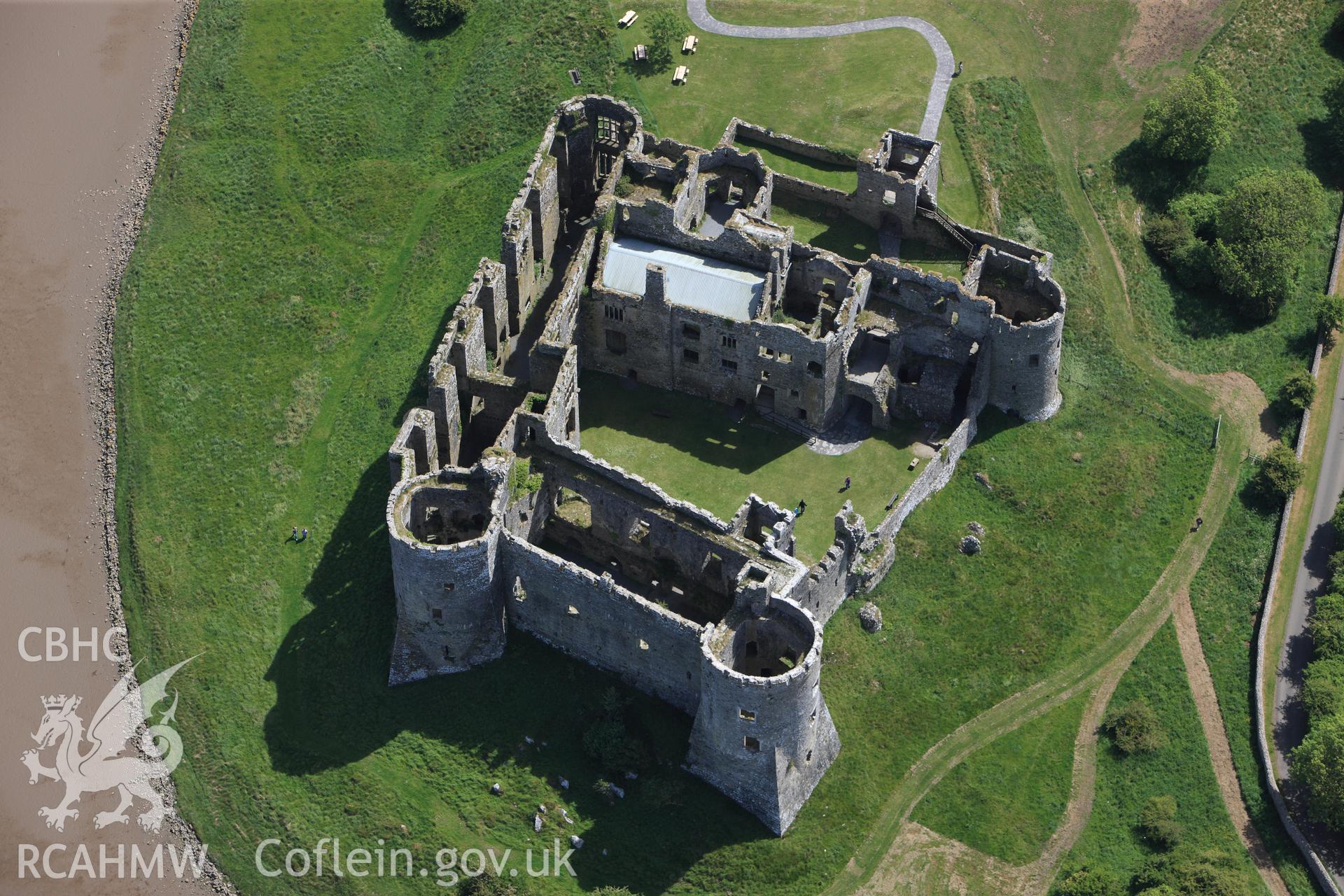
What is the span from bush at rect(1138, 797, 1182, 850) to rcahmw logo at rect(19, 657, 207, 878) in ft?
197

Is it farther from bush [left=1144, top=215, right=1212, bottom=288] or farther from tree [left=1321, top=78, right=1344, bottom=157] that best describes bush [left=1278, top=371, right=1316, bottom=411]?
tree [left=1321, top=78, right=1344, bottom=157]

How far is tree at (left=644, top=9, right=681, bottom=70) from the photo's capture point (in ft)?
509

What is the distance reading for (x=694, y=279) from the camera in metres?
131

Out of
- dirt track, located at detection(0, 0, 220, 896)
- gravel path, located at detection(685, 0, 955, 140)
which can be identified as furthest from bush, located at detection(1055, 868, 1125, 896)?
gravel path, located at detection(685, 0, 955, 140)

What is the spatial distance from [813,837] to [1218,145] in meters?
70.1

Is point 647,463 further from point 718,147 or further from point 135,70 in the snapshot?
point 135,70

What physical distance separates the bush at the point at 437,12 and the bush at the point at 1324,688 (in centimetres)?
8681

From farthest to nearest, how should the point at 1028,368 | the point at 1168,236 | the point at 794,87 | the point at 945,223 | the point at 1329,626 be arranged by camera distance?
the point at 794,87, the point at 1168,236, the point at 945,223, the point at 1028,368, the point at 1329,626

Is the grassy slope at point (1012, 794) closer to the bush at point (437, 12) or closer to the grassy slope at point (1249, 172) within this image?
the grassy slope at point (1249, 172)

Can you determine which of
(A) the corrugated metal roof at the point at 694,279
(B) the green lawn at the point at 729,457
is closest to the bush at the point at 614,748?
(B) the green lawn at the point at 729,457

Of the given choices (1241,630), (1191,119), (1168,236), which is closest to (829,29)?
(1191,119)

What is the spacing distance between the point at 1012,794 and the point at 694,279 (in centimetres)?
4128

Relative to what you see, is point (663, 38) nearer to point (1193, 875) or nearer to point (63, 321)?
point (63, 321)

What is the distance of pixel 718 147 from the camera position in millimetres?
140125
